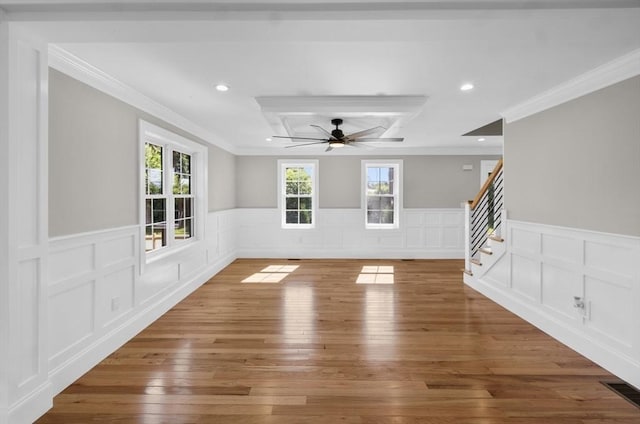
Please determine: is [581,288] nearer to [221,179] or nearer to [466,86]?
[466,86]

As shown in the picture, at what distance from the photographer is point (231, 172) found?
729 centimetres

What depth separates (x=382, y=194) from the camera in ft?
25.5

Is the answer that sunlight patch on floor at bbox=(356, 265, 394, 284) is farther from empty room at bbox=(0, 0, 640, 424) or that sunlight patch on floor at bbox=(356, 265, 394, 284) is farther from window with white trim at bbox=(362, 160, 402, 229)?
window with white trim at bbox=(362, 160, 402, 229)

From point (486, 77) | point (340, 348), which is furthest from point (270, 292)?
point (486, 77)


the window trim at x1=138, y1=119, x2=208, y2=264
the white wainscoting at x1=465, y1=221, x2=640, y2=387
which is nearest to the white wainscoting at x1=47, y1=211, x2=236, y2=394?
the window trim at x1=138, y1=119, x2=208, y2=264

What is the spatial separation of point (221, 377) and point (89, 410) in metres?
0.83

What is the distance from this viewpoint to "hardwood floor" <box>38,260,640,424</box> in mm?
2203

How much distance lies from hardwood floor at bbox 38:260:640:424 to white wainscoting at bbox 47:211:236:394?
145mm

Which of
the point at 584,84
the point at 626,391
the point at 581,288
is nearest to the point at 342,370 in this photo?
the point at 626,391

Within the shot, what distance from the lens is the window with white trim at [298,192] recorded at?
7.75 m

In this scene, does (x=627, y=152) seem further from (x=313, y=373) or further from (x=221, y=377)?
(x=221, y=377)

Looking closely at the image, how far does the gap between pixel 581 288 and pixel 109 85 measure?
4535mm

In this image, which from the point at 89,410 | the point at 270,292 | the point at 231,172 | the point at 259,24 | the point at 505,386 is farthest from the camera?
the point at 231,172

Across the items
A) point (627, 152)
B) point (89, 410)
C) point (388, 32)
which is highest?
point (388, 32)
